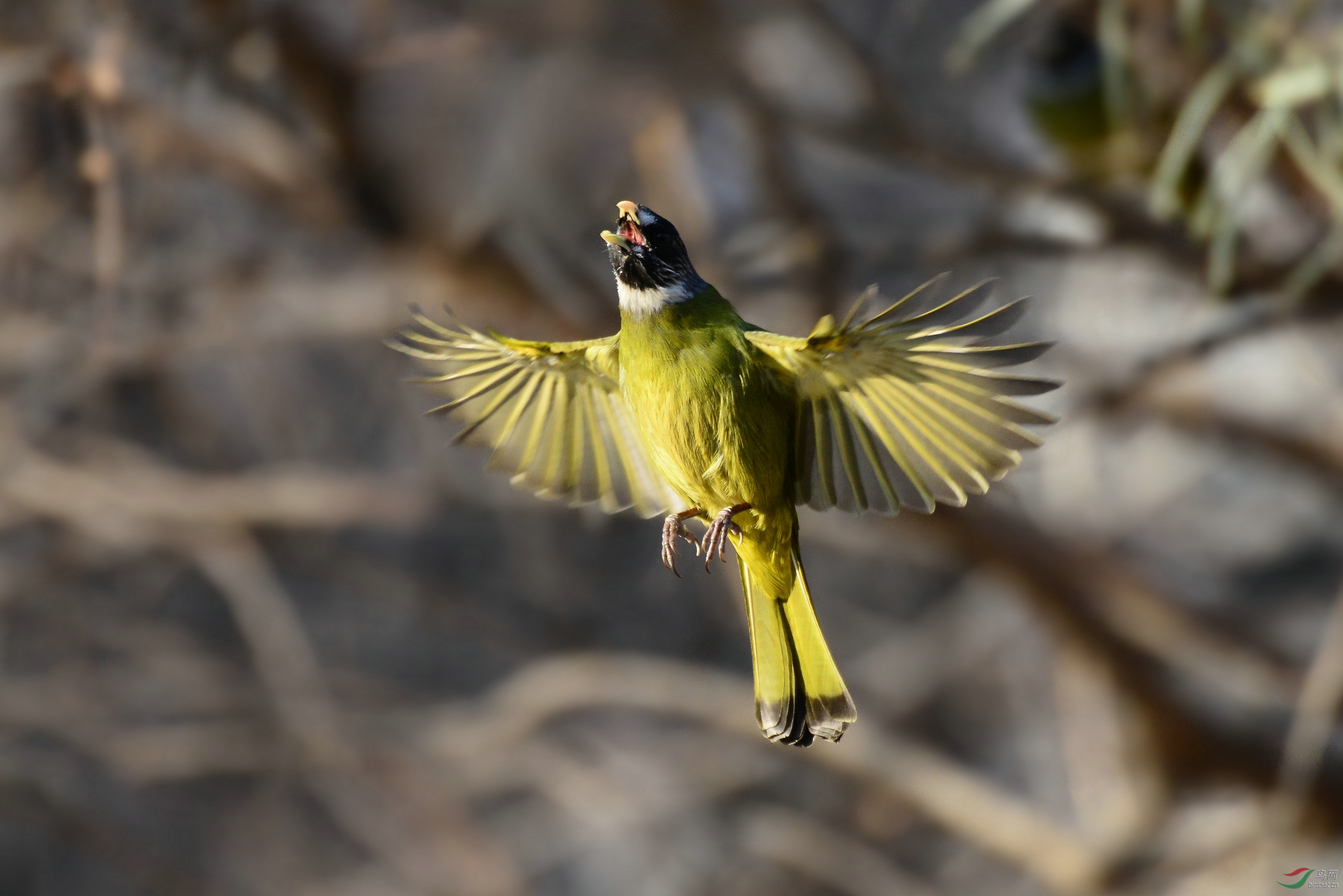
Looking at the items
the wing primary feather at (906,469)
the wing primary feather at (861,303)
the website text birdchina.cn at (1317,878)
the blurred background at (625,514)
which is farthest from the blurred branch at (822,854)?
the wing primary feather at (861,303)

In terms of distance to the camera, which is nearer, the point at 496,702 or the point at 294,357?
the point at 496,702

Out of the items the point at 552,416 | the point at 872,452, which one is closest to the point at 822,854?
the point at 552,416

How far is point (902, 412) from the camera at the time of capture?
1.25m

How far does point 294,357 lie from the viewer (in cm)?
638

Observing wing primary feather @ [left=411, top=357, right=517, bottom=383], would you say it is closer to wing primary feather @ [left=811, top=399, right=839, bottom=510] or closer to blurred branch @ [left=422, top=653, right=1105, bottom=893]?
wing primary feather @ [left=811, top=399, right=839, bottom=510]

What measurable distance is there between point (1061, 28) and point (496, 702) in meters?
3.50

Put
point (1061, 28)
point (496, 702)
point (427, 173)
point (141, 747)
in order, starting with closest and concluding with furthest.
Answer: point (1061, 28) < point (427, 173) < point (496, 702) < point (141, 747)

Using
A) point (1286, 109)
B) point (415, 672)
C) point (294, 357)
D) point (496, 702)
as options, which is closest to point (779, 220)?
point (1286, 109)

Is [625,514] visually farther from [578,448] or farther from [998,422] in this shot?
[998,422]

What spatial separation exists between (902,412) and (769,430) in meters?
0.14

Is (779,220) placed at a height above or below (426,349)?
above

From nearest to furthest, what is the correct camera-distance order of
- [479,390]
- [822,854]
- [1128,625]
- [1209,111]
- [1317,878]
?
1. [479,390]
2. [1209,111]
3. [1128,625]
4. [1317,878]
5. [822,854]

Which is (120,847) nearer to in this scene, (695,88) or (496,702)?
(496,702)

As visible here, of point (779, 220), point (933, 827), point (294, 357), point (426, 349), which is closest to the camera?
point (426, 349)
